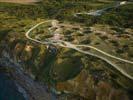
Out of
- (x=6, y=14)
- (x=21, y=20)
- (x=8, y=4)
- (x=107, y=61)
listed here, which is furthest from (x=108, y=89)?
(x=8, y=4)

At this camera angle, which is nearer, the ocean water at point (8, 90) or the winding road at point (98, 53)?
the winding road at point (98, 53)

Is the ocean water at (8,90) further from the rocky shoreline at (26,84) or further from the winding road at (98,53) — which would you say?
the winding road at (98,53)

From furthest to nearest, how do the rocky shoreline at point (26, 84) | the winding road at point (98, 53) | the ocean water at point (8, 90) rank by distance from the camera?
the ocean water at point (8, 90) < the rocky shoreline at point (26, 84) < the winding road at point (98, 53)

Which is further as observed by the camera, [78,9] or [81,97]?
[78,9]

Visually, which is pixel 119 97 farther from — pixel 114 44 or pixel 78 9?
pixel 78 9

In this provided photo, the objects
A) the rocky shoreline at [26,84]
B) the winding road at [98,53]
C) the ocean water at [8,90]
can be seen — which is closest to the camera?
the winding road at [98,53]

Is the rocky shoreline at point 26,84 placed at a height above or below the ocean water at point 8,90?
above

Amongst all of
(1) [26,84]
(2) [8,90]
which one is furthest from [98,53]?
(2) [8,90]

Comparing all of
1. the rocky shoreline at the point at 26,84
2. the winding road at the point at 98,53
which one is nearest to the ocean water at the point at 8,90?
the rocky shoreline at the point at 26,84

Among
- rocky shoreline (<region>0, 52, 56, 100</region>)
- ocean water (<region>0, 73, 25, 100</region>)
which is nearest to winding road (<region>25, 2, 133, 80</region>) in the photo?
rocky shoreline (<region>0, 52, 56, 100</region>)
